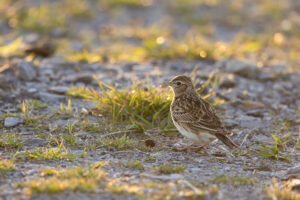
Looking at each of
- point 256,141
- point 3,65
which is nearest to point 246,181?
point 256,141

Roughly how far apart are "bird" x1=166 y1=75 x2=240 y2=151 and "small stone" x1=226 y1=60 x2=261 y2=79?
9.72 ft

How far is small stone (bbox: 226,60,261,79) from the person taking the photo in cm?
881

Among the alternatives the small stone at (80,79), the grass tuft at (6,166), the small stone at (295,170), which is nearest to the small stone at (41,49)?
the small stone at (80,79)

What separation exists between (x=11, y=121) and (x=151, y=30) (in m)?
5.81

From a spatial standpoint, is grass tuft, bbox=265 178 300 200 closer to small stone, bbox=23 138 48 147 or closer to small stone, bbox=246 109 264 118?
small stone, bbox=246 109 264 118

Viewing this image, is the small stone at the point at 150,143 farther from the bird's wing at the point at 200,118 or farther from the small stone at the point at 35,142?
the small stone at the point at 35,142

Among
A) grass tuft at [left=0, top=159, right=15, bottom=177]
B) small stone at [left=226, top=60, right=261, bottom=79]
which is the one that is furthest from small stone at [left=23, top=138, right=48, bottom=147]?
small stone at [left=226, top=60, right=261, bottom=79]

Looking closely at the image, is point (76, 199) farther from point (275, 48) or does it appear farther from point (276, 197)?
point (275, 48)

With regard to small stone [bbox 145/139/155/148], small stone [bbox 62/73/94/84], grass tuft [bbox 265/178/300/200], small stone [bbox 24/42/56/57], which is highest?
small stone [bbox 24/42/56/57]

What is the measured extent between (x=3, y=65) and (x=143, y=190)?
209 inches

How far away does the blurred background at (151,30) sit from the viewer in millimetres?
9516

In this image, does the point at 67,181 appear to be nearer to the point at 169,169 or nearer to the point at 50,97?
the point at 169,169

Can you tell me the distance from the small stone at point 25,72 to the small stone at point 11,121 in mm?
1731

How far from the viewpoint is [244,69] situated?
881 centimetres
